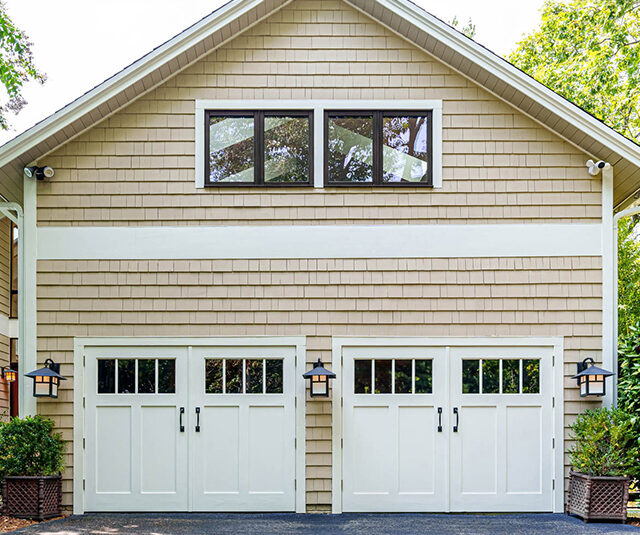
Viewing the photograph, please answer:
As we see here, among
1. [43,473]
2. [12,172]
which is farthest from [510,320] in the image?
[12,172]

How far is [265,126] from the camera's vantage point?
7496mm

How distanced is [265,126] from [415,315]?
2428 millimetres

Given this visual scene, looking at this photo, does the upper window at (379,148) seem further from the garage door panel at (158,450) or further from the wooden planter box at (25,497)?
the wooden planter box at (25,497)

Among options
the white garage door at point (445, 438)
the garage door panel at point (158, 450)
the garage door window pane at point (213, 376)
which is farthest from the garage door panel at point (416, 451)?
the garage door panel at point (158, 450)

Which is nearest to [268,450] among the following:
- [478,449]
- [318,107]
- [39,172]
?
[478,449]

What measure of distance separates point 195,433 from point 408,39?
4.49m

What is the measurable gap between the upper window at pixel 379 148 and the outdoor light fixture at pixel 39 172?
2759mm

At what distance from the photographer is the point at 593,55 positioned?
12.8m

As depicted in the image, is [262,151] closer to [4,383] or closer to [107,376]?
[107,376]

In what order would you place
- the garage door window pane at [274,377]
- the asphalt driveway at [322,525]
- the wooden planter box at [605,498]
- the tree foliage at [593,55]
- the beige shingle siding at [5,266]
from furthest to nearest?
the tree foliage at [593,55], the beige shingle siding at [5,266], the garage door window pane at [274,377], the wooden planter box at [605,498], the asphalt driveway at [322,525]

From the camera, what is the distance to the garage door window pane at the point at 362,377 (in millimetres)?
7324

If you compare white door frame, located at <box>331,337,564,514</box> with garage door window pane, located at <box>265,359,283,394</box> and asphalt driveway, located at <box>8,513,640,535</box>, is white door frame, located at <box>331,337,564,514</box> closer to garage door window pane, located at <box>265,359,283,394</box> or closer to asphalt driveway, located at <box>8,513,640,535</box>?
asphalt driveway, located at <box>8,513,640,535</box>

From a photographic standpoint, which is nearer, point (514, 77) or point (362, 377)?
point (514, 77)

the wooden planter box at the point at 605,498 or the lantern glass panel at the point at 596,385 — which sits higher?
the lantern glass panel at the point at 596,385
